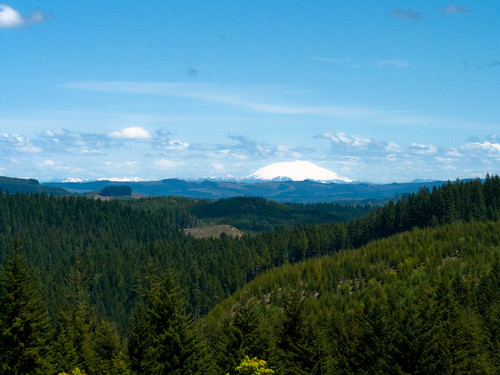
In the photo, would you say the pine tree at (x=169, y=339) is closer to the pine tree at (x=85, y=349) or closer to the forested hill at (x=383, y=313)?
the forested hill at (x=383, y=313)

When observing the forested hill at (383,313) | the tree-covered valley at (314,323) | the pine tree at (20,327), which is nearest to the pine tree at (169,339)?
the tree-covered valley at (314,323)

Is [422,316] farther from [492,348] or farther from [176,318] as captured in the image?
[176,318]

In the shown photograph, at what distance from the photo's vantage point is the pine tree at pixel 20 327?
41.0 metres

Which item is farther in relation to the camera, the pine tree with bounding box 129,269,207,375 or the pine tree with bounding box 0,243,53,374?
the pine tree with bounding box 129,269,207,375

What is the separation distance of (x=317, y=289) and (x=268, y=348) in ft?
318

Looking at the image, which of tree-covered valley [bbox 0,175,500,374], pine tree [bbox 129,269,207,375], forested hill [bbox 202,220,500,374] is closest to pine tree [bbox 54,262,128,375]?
tree-covered valley [bbox 0,175,500,374]

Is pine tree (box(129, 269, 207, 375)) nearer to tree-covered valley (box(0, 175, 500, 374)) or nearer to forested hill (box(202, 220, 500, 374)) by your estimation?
tree-covered valley (box(0, 175, 500, 374))

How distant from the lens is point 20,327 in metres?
41.2

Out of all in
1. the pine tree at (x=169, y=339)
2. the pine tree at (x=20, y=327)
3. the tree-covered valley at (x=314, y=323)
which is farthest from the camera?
the tree-covered valley at (x=314, y=323)

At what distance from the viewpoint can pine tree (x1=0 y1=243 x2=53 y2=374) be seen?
134 feet

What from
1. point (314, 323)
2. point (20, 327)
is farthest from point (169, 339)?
point (314, 323)

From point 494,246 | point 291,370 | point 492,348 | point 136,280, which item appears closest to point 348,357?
A: point 291,370

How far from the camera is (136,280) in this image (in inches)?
7559

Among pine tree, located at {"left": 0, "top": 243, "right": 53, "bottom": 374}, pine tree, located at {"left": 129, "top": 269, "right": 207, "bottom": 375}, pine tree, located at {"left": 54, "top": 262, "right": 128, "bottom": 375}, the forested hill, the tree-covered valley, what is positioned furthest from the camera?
pine tree, located at {"left": 54, "top": 262, "right": 128, "bottom": 375}
